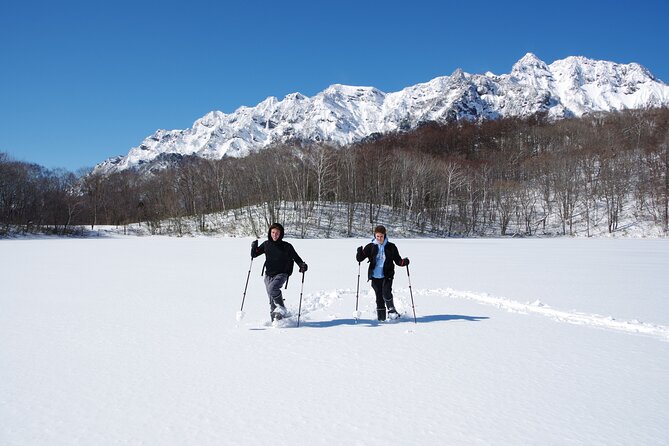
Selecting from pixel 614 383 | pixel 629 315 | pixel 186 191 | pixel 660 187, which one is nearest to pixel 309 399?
A: pixel 614 383

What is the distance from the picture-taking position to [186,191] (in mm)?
68188

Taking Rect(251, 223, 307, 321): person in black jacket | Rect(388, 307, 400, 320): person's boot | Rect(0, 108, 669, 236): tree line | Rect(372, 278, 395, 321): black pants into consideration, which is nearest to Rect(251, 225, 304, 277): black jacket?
Rect(251, 223, 307, 321): person in black jacket

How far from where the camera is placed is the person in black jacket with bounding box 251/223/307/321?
754 centimetres

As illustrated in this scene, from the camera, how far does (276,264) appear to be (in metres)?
7.66

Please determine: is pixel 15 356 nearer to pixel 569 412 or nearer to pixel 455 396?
pixel 455 396

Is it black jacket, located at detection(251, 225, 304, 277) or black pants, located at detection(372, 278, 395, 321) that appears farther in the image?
black pants, located at detection(372, 278, 395, 321)

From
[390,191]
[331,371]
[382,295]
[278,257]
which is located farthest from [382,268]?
[390,191]

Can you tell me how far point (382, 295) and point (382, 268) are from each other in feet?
1.85

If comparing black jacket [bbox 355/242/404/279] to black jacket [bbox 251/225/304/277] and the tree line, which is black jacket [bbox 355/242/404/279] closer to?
black jacket [bbox 251/225/304/277]

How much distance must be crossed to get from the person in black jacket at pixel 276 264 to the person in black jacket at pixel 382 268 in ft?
4.67

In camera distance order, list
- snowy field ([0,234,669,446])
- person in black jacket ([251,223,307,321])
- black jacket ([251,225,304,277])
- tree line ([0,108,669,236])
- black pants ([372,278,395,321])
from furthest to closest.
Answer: tree line ([0,108,669,236])
black pants ([372,278,395,321])
black jacket ([251,225,304,277])
person in black jacket ([251,223,307,321])
snowy field ([0,234,669,446])

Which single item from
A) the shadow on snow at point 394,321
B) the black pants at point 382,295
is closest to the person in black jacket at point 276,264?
the shadow on snow at point 394,321

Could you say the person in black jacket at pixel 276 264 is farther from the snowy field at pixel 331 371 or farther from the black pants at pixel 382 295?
the black pants at pixel 382 295

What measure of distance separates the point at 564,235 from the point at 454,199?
1745cm
